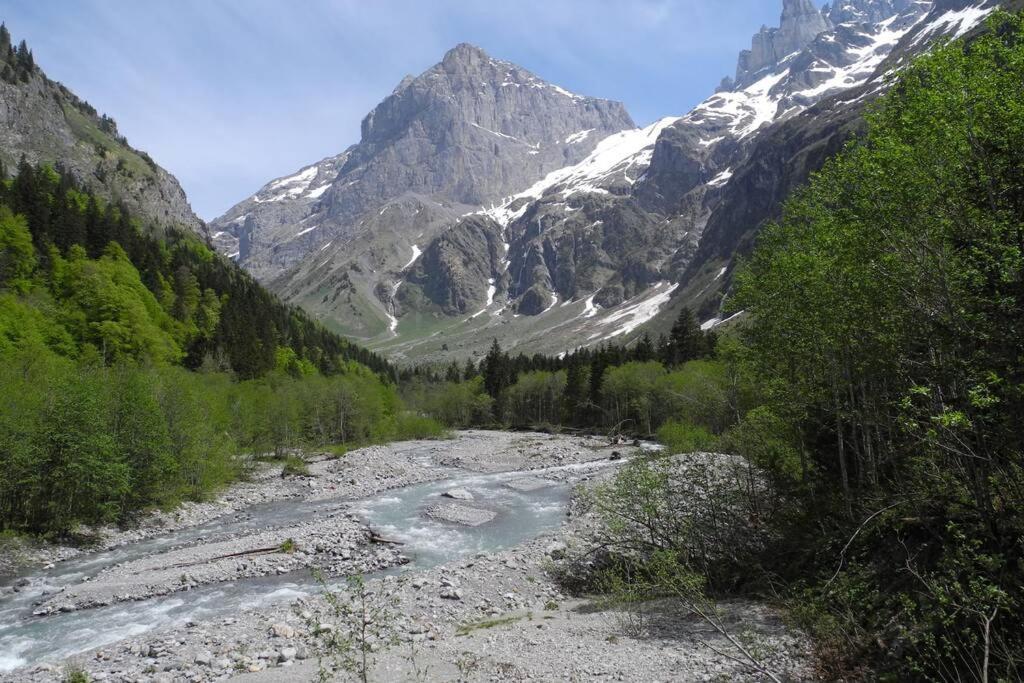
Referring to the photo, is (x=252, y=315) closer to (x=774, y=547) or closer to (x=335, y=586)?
(x=335, y=586)

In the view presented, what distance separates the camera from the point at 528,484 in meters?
47.2

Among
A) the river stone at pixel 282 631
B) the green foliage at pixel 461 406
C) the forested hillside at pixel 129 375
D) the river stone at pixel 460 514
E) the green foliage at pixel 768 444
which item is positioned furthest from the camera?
the green foliage at pixel 461 406

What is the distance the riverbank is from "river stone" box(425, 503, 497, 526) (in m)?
0.73

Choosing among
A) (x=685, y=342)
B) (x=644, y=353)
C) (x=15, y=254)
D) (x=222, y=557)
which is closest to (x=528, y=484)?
(x=222, y=557)

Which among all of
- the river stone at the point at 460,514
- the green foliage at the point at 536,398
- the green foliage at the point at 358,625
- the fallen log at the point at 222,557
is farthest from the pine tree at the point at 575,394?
the green foliage at the point at 358,625

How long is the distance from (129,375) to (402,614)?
94.9 ft

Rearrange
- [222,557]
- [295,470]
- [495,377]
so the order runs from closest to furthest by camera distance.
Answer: [222,557] < [295,470] < [495,377]

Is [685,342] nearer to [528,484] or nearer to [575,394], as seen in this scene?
[575,394]

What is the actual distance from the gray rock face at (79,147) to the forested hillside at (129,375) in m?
25.8

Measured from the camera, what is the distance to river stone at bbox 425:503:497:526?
113 feet

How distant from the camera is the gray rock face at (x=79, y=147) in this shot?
11850cm

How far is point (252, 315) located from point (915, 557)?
10047 centimetres

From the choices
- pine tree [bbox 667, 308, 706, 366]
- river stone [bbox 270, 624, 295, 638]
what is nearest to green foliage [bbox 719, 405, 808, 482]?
river stone [bbox 270, 624, 295, 638]

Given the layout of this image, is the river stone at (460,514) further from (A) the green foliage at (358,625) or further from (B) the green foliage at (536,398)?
(B) the green foliage at (536,398)
